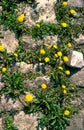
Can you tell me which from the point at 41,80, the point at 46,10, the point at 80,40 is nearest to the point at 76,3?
the point at 46,10

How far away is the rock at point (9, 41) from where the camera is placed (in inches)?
330

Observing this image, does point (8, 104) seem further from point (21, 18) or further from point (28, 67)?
point (21, 18)

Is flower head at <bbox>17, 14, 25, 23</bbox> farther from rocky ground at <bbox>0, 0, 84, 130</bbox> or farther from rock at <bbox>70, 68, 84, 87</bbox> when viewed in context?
rock at <bbox>70, 68, 84, 87</bbox>

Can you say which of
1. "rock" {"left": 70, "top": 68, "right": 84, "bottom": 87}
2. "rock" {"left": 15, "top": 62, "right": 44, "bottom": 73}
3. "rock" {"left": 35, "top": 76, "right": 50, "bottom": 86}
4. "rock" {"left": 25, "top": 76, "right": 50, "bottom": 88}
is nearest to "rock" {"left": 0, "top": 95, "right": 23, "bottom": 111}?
"rock" {"left": 25, "top": 76, "right": 50, "bottom": 88}

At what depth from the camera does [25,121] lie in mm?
8336

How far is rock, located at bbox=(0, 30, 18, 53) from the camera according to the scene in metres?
8.39

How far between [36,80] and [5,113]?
1.06 meters

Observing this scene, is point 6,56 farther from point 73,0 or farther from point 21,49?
point 73,0

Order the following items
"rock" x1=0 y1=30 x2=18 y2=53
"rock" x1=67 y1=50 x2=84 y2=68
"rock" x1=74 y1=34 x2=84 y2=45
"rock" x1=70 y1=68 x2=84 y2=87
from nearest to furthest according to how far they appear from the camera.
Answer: "rock" x1=67 y1=50 x2=84 y2=68 → "rock" x1=0 y1=30 x2=18 y2=53 → "rock" x1=70 y1=68 x2=84 y2=87 → "rock" x1=74 y1=34 x2=84 y2=45

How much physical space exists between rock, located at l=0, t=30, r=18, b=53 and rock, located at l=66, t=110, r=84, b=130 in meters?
2.20

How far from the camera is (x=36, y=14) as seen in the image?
8.65 m

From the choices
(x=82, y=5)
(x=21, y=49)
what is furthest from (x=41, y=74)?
(x=82, y=5)

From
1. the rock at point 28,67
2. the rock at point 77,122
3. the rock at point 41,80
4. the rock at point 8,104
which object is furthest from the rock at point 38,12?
the rock at point 77,122

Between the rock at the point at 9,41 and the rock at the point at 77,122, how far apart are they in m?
2.20
